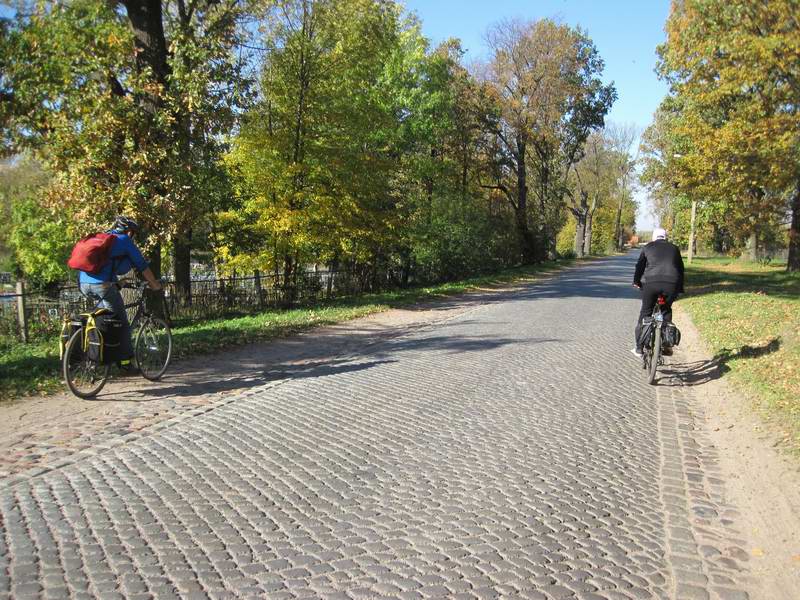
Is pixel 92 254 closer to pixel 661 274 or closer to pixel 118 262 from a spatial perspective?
pixel 118 262

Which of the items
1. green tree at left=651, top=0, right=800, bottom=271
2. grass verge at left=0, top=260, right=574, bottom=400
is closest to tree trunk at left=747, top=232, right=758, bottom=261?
green tree at left=651, top=0, right=800, bottom=271

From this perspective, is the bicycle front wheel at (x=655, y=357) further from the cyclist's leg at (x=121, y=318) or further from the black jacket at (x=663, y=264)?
the cyclist's leg at (x=121, y=318)

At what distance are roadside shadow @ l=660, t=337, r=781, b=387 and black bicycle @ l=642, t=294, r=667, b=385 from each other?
376mm

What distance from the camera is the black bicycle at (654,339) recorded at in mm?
8281

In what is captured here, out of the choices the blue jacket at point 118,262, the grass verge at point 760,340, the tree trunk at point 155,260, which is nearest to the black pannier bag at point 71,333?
the blue jacket at point 118,262

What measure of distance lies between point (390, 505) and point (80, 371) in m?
4.46

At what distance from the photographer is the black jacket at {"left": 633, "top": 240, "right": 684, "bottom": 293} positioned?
27.4 feet

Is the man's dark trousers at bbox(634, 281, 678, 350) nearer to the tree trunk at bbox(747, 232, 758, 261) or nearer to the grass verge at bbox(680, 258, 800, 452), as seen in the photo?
the grass verge at bbox(680, 258, 800, 452)

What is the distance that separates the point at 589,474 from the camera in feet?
16.6

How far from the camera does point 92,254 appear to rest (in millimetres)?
6895

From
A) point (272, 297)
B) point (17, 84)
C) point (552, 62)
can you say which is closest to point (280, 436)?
point (17, 84)

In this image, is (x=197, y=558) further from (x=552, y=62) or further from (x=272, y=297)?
(x=552, y=62)

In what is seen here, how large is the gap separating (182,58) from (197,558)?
30.8 feet

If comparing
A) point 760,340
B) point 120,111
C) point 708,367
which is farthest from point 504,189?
point 120,111
